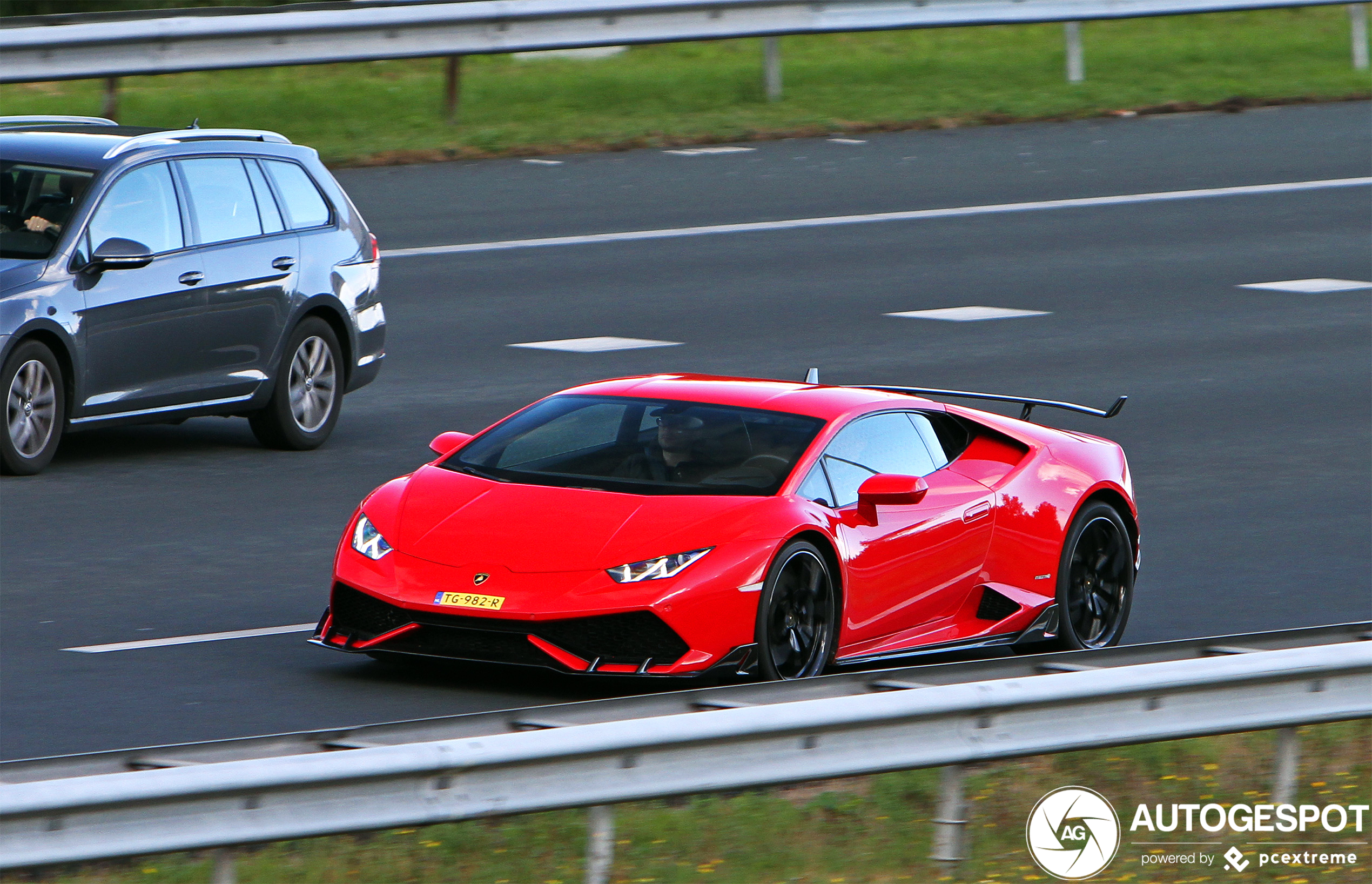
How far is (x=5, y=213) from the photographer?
14.3 metres

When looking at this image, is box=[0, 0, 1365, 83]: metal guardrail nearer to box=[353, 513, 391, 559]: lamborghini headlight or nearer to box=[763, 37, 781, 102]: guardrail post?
box=[763, 37, 781, 102]: guardrail post

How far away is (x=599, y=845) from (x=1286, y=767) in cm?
233

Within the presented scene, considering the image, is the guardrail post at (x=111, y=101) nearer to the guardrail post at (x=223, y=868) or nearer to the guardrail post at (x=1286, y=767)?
the guardrail post at (x=1286, y=767)

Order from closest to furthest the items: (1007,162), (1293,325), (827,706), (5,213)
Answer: (827,706) → (5,213) → (1293,325) → (1007,162)

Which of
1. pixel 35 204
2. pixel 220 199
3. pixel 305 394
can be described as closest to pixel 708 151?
pixel 305 394

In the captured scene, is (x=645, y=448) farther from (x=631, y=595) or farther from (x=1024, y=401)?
(x=1024, y=401)

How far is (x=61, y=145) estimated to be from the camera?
14.8 meters

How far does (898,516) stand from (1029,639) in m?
0.95

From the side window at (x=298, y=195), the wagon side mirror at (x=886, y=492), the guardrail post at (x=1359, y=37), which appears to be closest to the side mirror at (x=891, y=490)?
the wagon side mirror at (x=886, y=492)

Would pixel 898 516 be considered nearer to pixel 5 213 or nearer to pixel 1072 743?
pixel 1072 743

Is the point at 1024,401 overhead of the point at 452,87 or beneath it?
beneath

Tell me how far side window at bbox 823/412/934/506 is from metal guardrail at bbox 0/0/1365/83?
42.3ft

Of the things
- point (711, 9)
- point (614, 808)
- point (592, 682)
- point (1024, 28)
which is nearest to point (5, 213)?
point (592, 682)

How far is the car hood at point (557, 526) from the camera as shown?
9.94m
